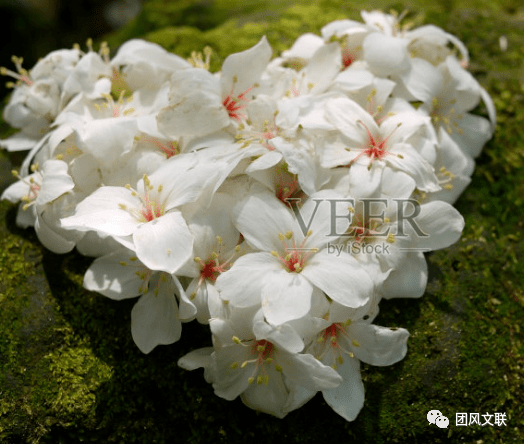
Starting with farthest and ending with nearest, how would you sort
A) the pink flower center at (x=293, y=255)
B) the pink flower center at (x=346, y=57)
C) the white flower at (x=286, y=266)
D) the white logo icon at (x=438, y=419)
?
the pink flower center at (x=346, y=57), the white logo icon at (x=438, y=419), the pink flower center at (x=293, y=255), the white flower at (x=286, y=266)

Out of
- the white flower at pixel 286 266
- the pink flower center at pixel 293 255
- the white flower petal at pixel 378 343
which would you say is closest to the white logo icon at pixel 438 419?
the white flower petal at pixel 378 343

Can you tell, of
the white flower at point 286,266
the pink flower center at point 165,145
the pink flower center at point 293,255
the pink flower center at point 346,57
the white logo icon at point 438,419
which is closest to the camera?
the white flower at point 286,266

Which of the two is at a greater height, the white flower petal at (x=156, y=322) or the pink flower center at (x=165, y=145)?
the pink flower center at (x=165, y=145)

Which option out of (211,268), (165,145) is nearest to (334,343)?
(211,268)

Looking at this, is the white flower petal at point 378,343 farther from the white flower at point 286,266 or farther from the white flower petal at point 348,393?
the white flower at point 286,266

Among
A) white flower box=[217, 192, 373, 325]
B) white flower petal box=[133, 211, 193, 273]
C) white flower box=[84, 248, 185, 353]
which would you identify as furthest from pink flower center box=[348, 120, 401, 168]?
white flower box=[84, 248, 185, 353]
